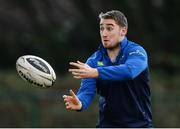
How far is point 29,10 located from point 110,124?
45.1 ft

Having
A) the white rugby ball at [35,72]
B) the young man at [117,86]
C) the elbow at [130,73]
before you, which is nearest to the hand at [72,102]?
the young man at [117,86]

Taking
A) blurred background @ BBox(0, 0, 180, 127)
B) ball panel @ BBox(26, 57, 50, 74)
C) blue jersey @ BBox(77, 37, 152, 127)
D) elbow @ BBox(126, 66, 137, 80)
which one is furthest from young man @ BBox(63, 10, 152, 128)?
blurred background @ BBox(0, 0, 180, 127)

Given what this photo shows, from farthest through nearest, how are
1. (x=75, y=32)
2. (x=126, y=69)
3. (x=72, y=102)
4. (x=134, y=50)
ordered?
(x=75, y=32)
(x=134, y=50)
(x=72, y=102)
(x=126, y=69)

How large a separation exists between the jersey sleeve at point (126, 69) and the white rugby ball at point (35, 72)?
2.83 ft

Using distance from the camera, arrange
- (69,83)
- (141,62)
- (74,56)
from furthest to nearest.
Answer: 1. (74,56)
2. (69,83)
3. (141,62)

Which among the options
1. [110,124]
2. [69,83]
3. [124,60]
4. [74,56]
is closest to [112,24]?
[124,60]

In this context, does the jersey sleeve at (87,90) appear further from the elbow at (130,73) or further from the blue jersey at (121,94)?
the elbow at (130,73)

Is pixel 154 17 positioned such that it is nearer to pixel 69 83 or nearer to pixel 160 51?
pixel 160 51

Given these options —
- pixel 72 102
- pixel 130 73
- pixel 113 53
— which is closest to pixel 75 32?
pixel 113 53

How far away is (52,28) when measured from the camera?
22391 mm

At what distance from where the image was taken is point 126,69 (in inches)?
311

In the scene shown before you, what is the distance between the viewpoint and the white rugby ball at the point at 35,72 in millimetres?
8430

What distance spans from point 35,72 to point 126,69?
1109mm

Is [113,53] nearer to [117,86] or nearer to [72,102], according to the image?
[117,86]
